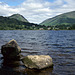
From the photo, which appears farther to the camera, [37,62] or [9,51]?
[9,51]

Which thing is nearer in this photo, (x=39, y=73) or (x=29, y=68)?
(x=39, y=73)

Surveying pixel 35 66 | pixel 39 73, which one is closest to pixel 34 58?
pixel 35 66

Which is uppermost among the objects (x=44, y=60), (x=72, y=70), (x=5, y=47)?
(x=5, y=47)

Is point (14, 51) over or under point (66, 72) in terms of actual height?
over

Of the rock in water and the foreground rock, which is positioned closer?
the foreground rock

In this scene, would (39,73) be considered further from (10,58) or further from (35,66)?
(10,58)

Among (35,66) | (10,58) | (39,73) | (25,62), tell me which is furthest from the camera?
(10,58)

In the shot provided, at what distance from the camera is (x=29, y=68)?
42.0 feet

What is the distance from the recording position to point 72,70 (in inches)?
490

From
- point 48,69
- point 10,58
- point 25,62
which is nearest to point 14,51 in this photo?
point 10,58

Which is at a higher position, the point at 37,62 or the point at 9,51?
the point at 9,51

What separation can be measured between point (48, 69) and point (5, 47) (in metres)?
7.86

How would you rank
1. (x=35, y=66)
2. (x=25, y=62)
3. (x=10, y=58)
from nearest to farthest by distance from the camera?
1. (x=35, y=66)
2. (x=25, y=62)
3. (x=10, y=58)

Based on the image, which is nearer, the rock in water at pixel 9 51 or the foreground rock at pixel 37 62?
the foreground rock at pixel 37 62
